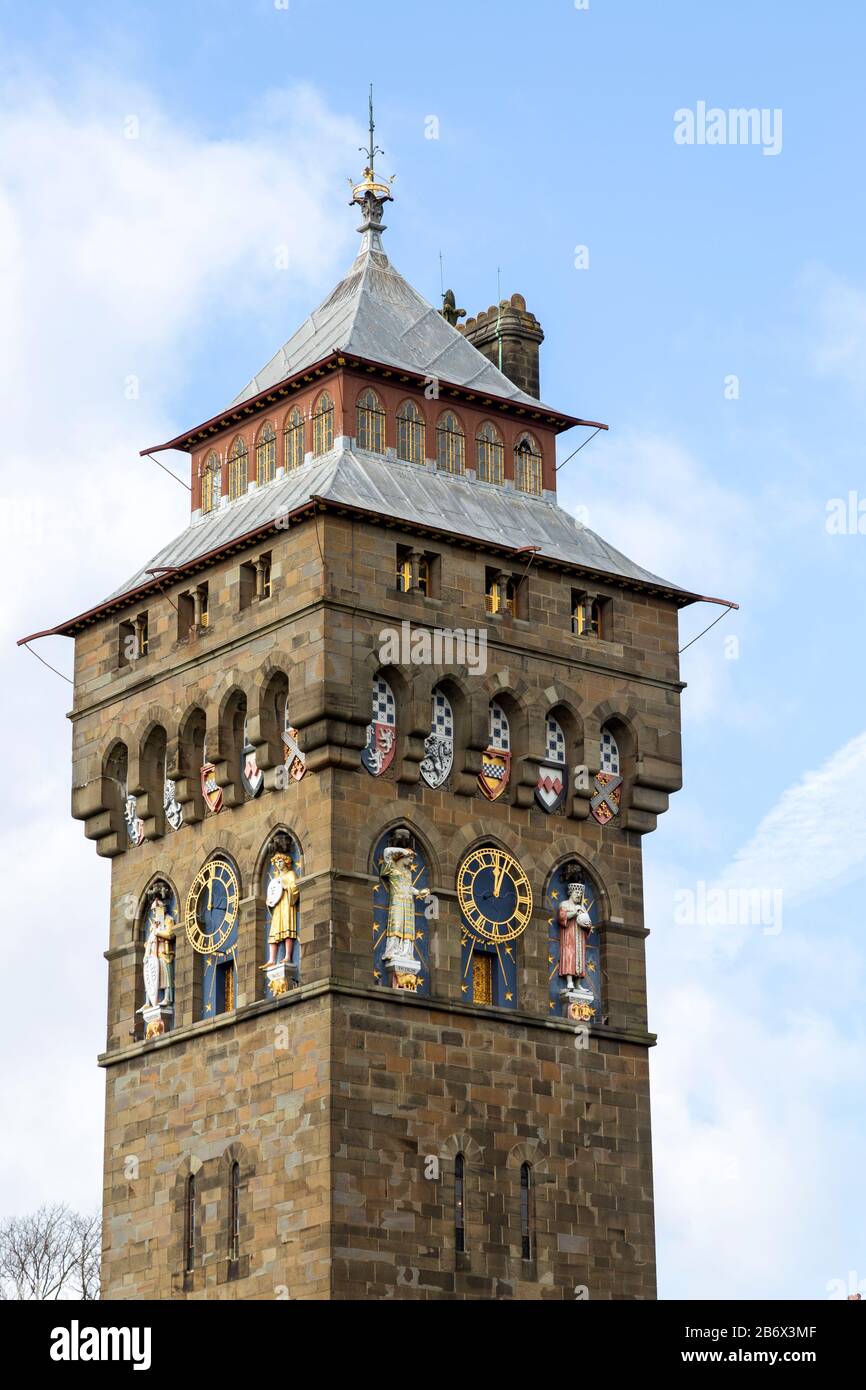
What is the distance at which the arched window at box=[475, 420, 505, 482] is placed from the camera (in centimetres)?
6862

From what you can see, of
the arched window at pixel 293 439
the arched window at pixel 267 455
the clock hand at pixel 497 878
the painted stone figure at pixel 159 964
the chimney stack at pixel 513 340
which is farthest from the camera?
the chimney stack at pixel 513 340

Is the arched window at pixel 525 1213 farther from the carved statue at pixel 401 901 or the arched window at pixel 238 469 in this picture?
the arched window at pixel 238 469

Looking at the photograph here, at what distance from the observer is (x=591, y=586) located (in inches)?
2662

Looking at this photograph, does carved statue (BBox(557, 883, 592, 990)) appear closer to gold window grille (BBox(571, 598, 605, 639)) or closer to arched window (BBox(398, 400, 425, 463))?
gold window grille (BBox(571, 598, 605, 639))

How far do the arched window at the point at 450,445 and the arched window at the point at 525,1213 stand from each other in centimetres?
1367

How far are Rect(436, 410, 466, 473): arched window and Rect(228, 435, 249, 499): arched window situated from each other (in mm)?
3859

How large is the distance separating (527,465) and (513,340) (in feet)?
14.9

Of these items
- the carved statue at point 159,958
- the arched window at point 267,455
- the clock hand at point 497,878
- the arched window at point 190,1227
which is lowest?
the arched window at point 190,1227

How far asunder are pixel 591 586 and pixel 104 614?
962cm

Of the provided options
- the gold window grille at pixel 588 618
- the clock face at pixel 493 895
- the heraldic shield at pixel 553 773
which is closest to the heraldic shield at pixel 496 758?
the heraldic shield at pixel 553 773

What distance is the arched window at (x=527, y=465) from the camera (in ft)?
227

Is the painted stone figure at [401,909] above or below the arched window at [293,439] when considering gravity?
below

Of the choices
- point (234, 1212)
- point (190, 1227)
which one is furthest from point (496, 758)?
point (190, 1227)

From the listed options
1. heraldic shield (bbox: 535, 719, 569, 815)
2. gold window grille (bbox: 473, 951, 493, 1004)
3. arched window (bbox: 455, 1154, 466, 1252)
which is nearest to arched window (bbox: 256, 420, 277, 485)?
heraldic shield (bbox: 535, 719, 569, 815)
